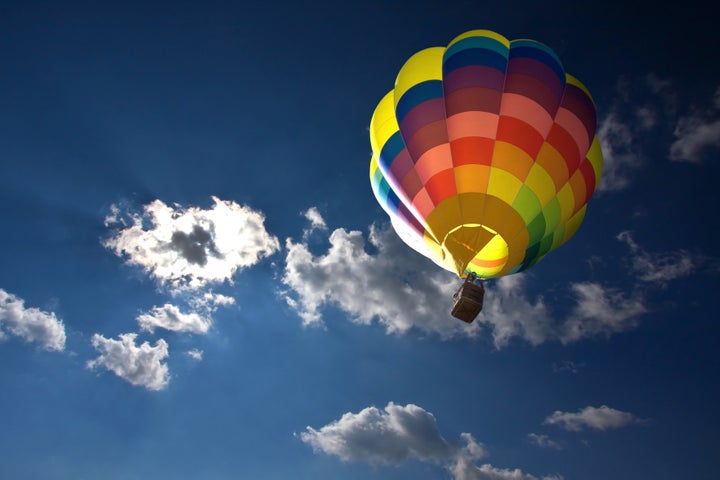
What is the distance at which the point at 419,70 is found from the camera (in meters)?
11.2

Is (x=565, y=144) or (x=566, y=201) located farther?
(x=566, y=201)

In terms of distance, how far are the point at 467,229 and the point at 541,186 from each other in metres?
2.03

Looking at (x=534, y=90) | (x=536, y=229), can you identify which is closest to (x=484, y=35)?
(x=534, y=90)

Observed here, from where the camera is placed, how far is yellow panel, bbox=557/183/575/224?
10.7 m

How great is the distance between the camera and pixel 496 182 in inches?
398

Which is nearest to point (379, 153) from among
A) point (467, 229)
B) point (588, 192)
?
point (467, 229)

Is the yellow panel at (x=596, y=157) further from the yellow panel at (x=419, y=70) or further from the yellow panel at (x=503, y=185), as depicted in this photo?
the yellow panel at (x=419, y=70)

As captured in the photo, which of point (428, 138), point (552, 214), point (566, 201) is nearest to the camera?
point (428, 138)

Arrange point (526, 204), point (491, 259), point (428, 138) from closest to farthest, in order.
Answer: point (526, 204), point (428, 138), point (491, 259)

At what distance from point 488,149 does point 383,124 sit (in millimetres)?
3027

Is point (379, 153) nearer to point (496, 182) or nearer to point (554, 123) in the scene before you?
point (496, 182)

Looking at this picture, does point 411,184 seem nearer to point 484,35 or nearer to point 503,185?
point 503,185

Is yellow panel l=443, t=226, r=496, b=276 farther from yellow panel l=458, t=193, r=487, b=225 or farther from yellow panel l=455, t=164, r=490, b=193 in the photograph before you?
yellow panel l=455, t=164, r=490, b=193

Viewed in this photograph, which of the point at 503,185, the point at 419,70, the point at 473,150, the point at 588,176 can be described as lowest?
the point at 503,185
